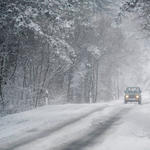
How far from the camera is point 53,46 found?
16.1 metres

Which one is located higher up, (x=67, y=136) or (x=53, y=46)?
(x=53, y=46)

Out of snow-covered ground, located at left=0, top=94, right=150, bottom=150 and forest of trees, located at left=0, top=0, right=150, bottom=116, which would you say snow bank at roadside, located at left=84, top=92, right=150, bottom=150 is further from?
forest of trees, located at left=0, top=0, right=150, bottom=116

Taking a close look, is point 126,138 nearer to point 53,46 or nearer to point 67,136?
point 67,136

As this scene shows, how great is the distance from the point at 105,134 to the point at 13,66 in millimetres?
10944

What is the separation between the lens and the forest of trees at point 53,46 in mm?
13938

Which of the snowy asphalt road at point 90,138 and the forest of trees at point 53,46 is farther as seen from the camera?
the forest of trees at point 53,46

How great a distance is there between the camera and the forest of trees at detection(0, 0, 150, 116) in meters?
13.9

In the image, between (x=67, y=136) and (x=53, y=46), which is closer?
(x=67, y=136)

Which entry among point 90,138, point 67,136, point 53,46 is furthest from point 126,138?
point 53,46

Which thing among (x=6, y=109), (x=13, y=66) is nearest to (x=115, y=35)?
(x=13, y=66)

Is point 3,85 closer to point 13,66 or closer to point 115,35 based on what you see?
point 13,66

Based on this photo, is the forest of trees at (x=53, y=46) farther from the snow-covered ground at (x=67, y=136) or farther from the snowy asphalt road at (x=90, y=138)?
the snowy asphalt road at (x=90, y=138)

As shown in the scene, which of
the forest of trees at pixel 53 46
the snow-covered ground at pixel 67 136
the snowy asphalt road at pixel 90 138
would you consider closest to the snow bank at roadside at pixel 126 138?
the snow-covered ground at pixel 67 136

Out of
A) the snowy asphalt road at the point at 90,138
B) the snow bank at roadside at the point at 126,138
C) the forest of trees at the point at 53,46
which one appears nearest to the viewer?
the snow bank at roadside at the point at 126,138
